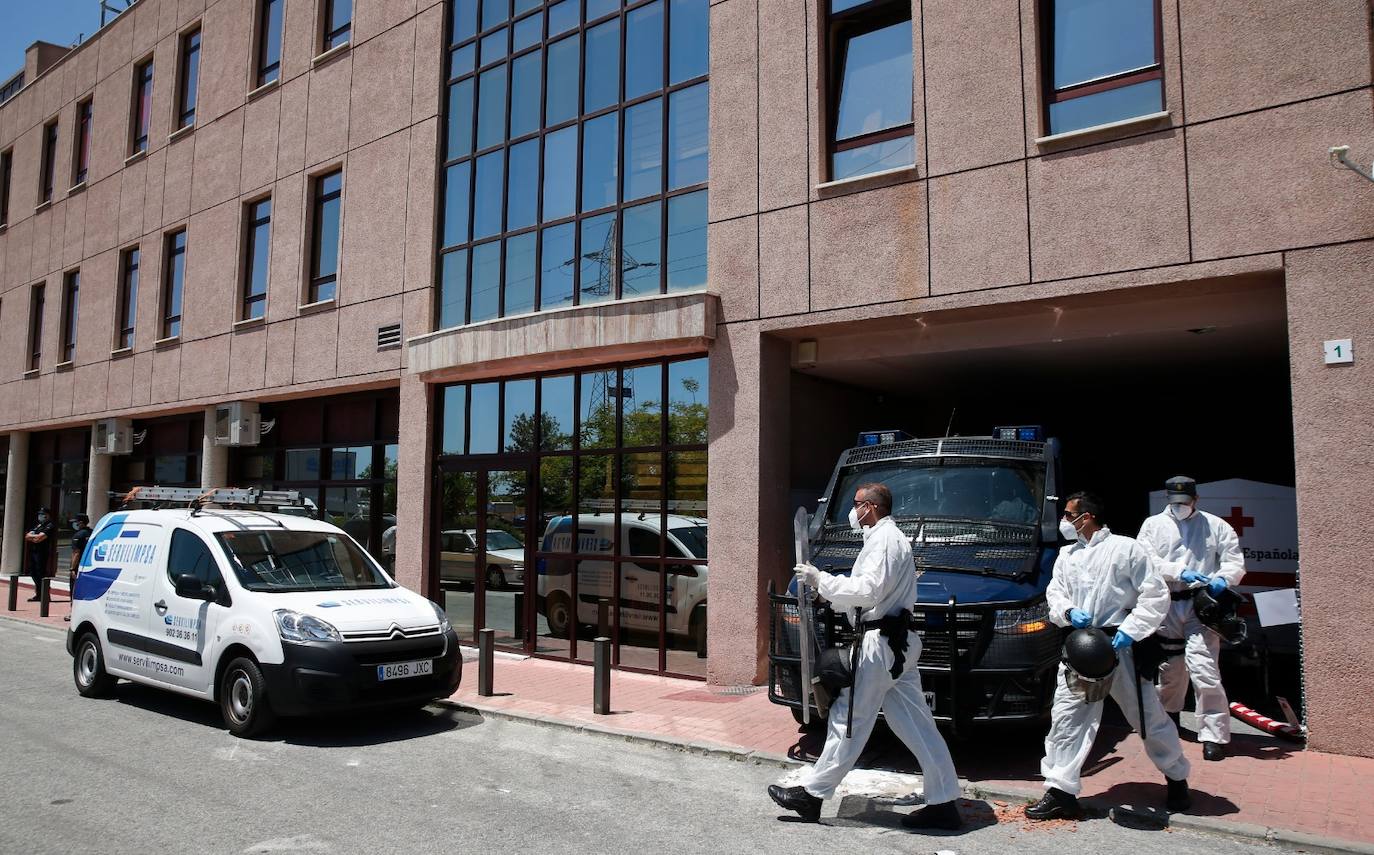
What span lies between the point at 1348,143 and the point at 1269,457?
8327 mm

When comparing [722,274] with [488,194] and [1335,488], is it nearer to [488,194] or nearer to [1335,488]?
[488,194]

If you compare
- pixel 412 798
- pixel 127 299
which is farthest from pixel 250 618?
pixel 127 299

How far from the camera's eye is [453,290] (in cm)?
1399

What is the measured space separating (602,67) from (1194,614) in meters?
9.19

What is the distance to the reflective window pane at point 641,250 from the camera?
1162 cm

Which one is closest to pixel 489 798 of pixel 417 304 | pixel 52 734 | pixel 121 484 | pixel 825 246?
pixel 52 734

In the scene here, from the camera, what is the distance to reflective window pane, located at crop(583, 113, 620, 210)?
12195 millimetres

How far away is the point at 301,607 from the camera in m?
8.29

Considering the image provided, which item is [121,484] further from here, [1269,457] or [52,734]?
[1269,457]

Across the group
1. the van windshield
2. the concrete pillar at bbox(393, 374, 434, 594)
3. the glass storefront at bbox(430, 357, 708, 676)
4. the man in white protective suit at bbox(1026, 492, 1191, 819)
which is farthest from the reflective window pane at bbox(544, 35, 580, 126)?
the man in white protective suit at bbox(1026, 492, 1191, 819)

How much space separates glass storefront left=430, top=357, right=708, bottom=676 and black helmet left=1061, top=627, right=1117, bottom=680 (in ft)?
18.0

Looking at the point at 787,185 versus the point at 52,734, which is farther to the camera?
the point at 787,185

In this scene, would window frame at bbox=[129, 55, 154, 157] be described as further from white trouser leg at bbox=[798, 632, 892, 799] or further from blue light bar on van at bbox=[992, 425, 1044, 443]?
white trouser leg at bbox=[798, 632, 892, 799]

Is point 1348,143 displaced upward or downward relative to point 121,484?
upward
